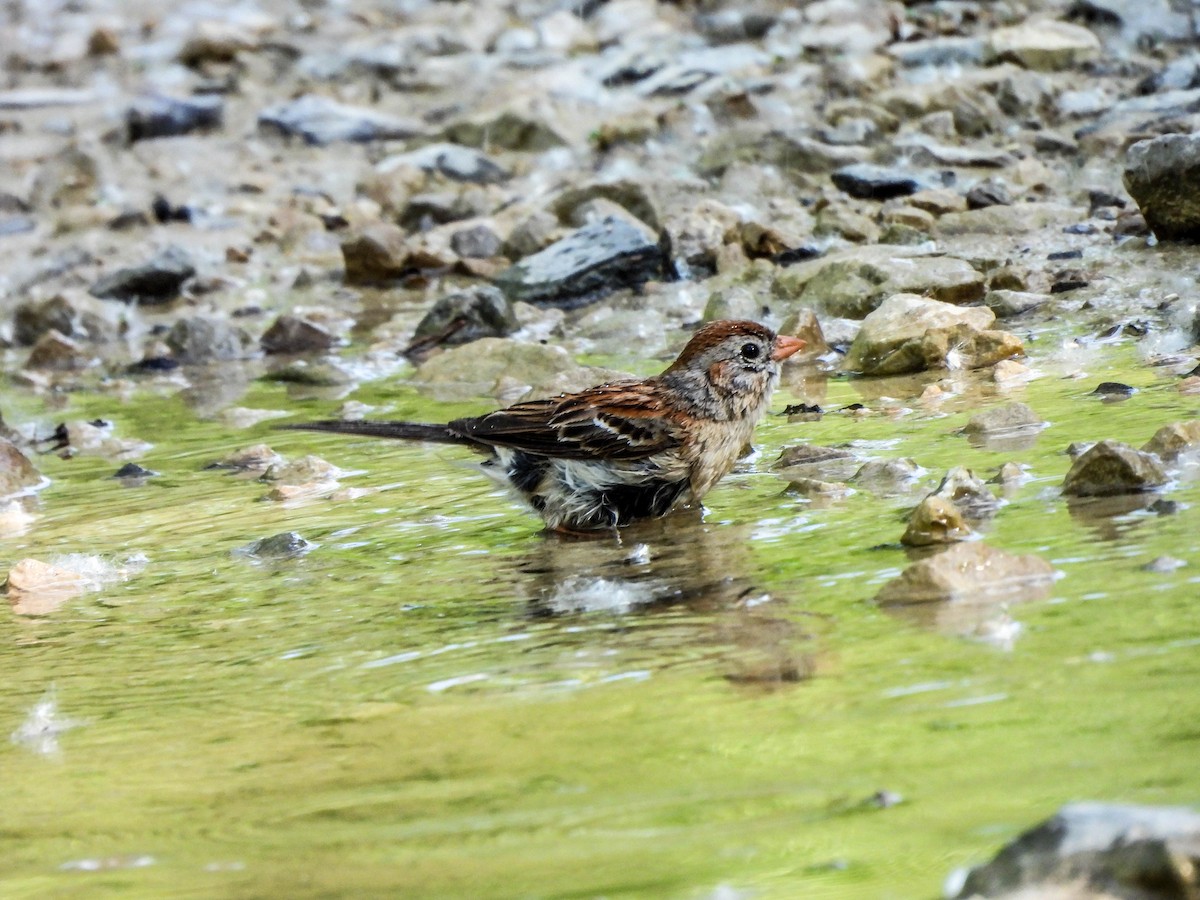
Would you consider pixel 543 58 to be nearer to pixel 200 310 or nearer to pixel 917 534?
pixel 200 310

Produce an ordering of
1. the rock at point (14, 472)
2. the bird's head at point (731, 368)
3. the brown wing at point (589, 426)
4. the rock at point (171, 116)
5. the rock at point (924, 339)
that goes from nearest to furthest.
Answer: the brown wing at point (589, 426) < the bird's head at point (731, 368) < the rock at point (924, 339) < the rock at point (14, 472) < the rock at point (171, 116)

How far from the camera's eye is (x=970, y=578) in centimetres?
385

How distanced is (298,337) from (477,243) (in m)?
1.96

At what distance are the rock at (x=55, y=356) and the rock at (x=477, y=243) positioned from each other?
9.14 ft

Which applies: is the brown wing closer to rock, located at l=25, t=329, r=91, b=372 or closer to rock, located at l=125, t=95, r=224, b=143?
rock, located at l=25, t=329, r=91, b=372

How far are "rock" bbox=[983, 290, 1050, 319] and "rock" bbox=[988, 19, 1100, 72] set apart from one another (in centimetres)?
593

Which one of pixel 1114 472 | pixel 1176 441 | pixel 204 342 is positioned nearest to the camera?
pixel 1114 472

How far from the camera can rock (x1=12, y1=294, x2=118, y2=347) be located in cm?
1206

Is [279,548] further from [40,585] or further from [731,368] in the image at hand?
[731,368]

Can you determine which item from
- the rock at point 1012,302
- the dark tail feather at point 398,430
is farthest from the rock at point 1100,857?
the rock at point 1012,302

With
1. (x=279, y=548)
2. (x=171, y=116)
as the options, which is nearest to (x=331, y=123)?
(x=171, y=116)

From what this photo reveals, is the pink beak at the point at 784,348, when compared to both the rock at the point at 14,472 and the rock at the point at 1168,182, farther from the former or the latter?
the rock at the point at 14,472

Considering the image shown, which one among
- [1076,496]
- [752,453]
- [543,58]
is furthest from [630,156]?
[1076,496]

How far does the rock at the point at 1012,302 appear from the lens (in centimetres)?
847
